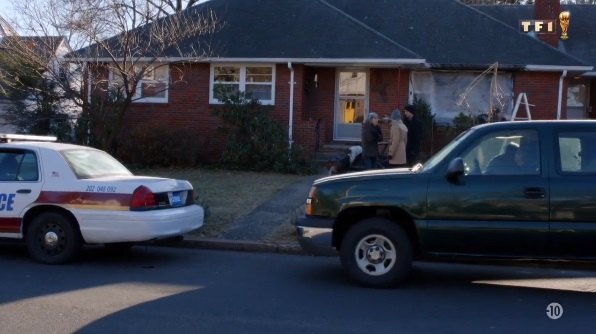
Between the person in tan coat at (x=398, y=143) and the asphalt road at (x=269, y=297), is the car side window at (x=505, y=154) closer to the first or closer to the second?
the asphalt road at (x=269, y=297)

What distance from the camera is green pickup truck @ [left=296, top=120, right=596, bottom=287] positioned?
8.63 m

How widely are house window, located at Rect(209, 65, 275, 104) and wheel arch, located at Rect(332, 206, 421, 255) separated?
1288 cm

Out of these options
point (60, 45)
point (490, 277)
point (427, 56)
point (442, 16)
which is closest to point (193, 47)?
point (60, 45)

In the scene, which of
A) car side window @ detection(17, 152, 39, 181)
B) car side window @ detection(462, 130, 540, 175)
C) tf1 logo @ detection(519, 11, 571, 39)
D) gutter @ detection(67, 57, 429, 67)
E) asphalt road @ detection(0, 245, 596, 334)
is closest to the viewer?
asphalt road @ detection(0, 245, 596, 334)

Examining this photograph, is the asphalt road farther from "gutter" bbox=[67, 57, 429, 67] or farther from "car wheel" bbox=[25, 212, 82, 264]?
"gutter" bbox=[67, 57, 429, 67]

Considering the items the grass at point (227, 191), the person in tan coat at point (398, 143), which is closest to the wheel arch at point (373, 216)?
the grass at point (227, 191)

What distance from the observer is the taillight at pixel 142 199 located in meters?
10.2

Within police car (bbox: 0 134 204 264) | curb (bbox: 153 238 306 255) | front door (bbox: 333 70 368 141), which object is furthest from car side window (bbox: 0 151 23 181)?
front door (bbox: 333 70 368 141)

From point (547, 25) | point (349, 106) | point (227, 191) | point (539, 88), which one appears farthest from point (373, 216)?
point (547, 25)

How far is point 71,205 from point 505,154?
515 centimetres

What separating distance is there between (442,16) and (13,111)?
1241 cm

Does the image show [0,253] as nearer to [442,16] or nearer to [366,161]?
[366,161]

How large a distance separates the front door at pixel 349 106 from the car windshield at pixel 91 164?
12.2m

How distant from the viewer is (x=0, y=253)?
37.1 feet
